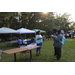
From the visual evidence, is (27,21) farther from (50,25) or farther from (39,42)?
(39,42)

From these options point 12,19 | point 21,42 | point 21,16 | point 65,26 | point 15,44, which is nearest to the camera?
point 21,42

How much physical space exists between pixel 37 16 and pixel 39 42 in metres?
18.3

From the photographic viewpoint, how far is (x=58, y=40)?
365cm

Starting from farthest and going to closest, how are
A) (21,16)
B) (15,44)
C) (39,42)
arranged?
1. (21,16)
2. (15,44)
3. (39,42)

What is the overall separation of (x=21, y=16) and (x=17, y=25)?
2821 mm

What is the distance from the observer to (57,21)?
24.8 metres

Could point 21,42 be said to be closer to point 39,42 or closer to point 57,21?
point 39,42

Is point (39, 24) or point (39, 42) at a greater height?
point (39, 24)

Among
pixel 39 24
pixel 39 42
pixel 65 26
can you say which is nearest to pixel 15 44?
pixel 39 42

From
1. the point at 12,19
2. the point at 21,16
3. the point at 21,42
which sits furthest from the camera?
the point at 21,16

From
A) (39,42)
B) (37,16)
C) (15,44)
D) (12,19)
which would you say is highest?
(37,16)

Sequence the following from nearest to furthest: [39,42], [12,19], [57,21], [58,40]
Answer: [58,40]
[39,42]
[12,19]
[57,21]

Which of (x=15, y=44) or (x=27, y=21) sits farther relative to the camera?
(x=27, y=21)

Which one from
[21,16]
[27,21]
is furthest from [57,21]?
[21,16]
